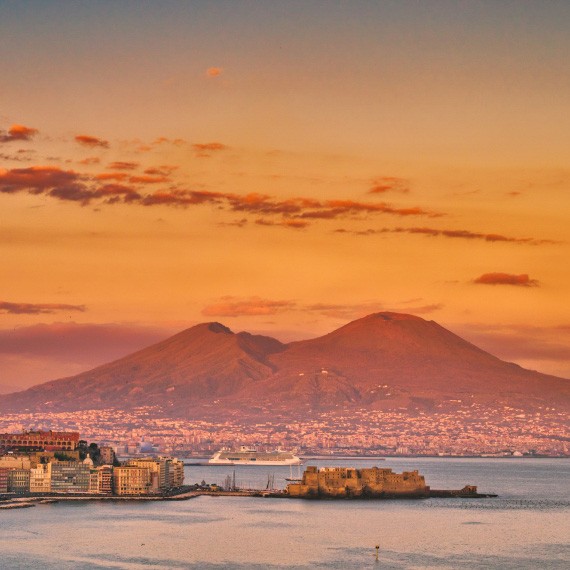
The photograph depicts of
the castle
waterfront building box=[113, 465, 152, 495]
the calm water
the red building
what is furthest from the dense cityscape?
the castle

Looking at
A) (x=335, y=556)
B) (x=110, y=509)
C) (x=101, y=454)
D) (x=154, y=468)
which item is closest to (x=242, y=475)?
(x=101, y=454)

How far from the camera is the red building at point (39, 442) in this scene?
129625 millimetres

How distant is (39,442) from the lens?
431 ft

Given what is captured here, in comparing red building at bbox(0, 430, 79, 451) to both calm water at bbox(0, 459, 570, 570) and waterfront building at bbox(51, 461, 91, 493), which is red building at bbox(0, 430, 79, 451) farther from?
calm water at bbox(0, 459, 570, 570)

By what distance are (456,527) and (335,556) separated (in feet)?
58.2

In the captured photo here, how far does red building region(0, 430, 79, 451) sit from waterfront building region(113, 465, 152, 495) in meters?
14.9

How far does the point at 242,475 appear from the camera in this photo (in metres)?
174

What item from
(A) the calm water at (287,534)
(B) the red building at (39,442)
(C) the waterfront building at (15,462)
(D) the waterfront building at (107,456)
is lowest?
(A) the calm water at (287,534)

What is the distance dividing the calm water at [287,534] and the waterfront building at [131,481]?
4521 millimetres

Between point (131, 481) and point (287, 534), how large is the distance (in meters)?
34.1

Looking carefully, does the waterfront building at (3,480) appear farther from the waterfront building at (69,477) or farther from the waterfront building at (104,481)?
the waterfront building at (104,481)

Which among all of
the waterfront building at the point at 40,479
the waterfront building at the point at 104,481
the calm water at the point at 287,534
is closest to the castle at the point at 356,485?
the calm water at the point at 287,534

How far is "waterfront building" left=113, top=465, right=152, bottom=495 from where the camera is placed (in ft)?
368

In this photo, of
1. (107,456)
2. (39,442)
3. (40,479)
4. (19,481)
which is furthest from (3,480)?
(107,456)
